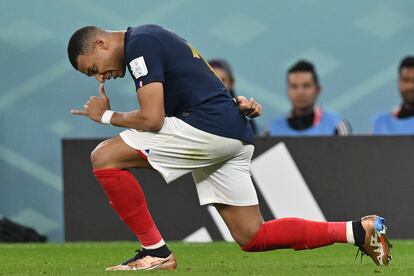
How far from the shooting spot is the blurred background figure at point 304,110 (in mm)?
10875

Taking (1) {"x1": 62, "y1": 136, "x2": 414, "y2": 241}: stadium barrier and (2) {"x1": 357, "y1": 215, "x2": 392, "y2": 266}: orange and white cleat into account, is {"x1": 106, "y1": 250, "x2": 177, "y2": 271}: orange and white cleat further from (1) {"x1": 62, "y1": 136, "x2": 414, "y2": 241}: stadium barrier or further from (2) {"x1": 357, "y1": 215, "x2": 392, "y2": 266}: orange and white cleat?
(1) {"x1": 62, "y1": 136, "x2": 414, "y2": 241}: stadium barrier

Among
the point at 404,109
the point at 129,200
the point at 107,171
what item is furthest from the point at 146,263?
the point at 404,109

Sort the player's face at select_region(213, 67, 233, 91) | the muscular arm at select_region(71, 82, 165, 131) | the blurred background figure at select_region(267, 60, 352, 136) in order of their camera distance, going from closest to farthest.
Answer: the muscular arm at select_region(71, 82, 165, 131)
the player's face at select_region(213, 67, 233, 91)
the blurred background figure at select_region(267, 60, 352, 136)

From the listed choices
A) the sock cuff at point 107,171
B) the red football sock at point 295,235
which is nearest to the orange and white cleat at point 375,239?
the red football sock at point 295,235

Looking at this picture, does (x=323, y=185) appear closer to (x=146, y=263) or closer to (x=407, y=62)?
(x=407, y=62)

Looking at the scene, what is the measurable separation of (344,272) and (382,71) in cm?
540

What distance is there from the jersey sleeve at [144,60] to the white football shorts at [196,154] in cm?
29

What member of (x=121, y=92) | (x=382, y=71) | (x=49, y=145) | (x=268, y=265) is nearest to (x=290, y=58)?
(x=382, y=71)

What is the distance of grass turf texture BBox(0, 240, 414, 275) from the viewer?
6434 millimetres

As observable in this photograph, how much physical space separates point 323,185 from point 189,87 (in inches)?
141

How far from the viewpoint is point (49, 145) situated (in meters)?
11.5

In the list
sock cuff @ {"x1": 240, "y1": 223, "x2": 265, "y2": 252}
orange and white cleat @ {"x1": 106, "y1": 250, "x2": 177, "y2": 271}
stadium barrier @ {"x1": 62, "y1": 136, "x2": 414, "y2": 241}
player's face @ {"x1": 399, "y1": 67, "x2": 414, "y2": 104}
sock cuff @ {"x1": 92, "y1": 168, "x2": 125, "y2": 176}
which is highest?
sock cuff @ {"x1": 92, "y1": 168, "x2": 125, "y2": 176}

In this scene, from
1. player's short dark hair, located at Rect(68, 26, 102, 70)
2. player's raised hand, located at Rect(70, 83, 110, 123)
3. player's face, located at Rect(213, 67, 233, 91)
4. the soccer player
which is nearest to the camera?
the soccer player

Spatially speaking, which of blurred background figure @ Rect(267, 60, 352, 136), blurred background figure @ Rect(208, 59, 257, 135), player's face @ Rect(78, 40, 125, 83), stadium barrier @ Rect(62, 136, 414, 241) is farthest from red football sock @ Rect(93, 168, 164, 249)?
blurred background figure @ Rect(267, 60, 352, 136)
